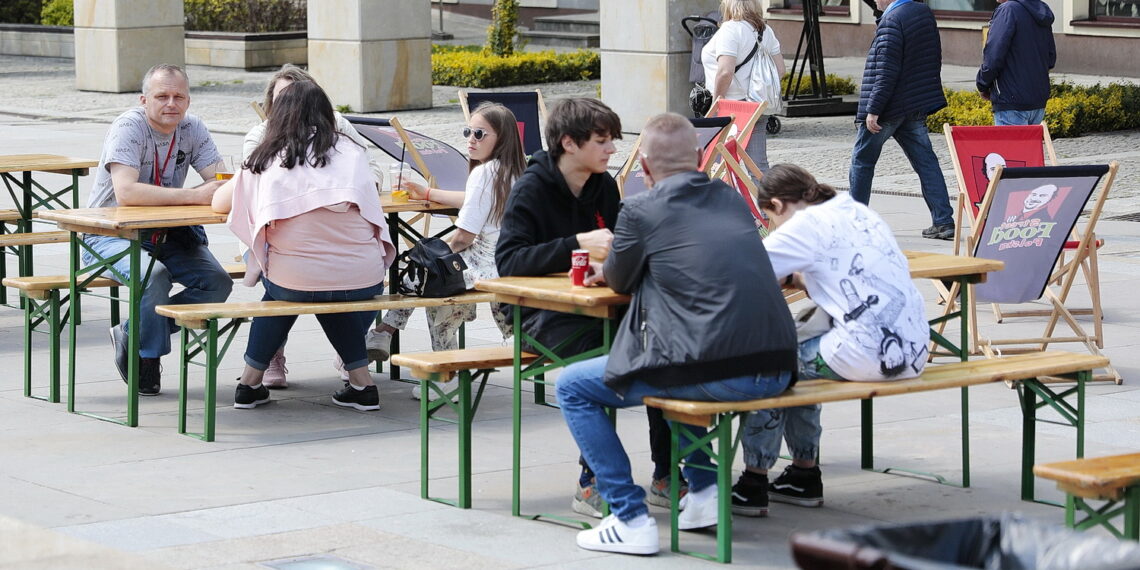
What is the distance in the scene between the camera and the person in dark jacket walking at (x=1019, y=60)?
1158 centimetres

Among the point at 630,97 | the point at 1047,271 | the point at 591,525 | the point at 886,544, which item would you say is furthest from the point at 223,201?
the point at 630,97

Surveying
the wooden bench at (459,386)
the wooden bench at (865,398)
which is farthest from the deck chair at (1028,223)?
the wooden bench at (459,386)

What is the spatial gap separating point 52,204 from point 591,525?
9.47 meters

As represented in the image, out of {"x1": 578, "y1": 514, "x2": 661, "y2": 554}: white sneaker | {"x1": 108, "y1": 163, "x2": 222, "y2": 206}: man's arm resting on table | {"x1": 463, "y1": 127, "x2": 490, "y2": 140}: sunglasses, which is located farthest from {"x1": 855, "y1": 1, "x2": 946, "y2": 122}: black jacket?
{"x1": 578, "y1": 514, "x2": 661, "y2": 554}: white sneaker

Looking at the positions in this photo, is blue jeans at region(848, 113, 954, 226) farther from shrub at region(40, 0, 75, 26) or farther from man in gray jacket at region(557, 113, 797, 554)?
Result: shrub at region(40, 0, 75, 26)

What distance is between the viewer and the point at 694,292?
16.7 ft

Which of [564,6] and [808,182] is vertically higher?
[564,6]

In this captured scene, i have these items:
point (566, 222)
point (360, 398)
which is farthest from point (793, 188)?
point (360, 398)

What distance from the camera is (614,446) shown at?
17.8ft

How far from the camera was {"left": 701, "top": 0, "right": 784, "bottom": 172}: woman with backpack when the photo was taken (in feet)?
38.5

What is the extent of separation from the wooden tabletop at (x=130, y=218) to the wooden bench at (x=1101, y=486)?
3.97 metres

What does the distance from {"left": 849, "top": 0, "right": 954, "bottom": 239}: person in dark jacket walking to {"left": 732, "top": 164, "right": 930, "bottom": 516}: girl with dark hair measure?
242 inches

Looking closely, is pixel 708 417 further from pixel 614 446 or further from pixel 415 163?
pixel 415 163

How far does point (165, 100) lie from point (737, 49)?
512 centimetres
